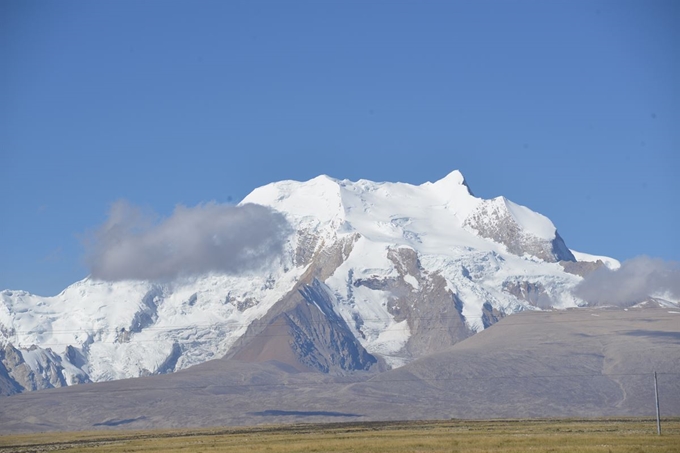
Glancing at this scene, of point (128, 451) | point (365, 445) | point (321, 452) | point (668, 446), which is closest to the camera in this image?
point (668, 446)

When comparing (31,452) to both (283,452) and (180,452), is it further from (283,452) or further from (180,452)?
(283,452)

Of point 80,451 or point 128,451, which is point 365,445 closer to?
point 128,451

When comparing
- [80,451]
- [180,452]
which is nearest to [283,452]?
[180,452]

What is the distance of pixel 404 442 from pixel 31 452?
61160mm

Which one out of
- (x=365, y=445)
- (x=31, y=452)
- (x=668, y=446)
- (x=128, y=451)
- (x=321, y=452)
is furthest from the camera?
(x=31, y=452)

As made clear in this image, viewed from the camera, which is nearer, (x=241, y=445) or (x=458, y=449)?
(x=458, y=449)

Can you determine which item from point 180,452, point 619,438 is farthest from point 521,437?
point 180,452

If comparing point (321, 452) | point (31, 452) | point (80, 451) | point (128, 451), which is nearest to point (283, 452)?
point (321, 452)

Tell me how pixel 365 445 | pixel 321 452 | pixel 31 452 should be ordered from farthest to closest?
pixel 31 452
pixel 365 445
pixel 321 452

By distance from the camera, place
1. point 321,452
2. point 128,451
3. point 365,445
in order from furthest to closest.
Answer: point 128,451 < point 365,445 < point 321,452

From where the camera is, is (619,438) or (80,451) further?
(80,451)

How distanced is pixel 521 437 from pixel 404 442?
16015 mm

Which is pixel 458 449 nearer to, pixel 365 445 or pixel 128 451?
pixel 365 445

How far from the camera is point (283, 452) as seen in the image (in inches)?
5669
